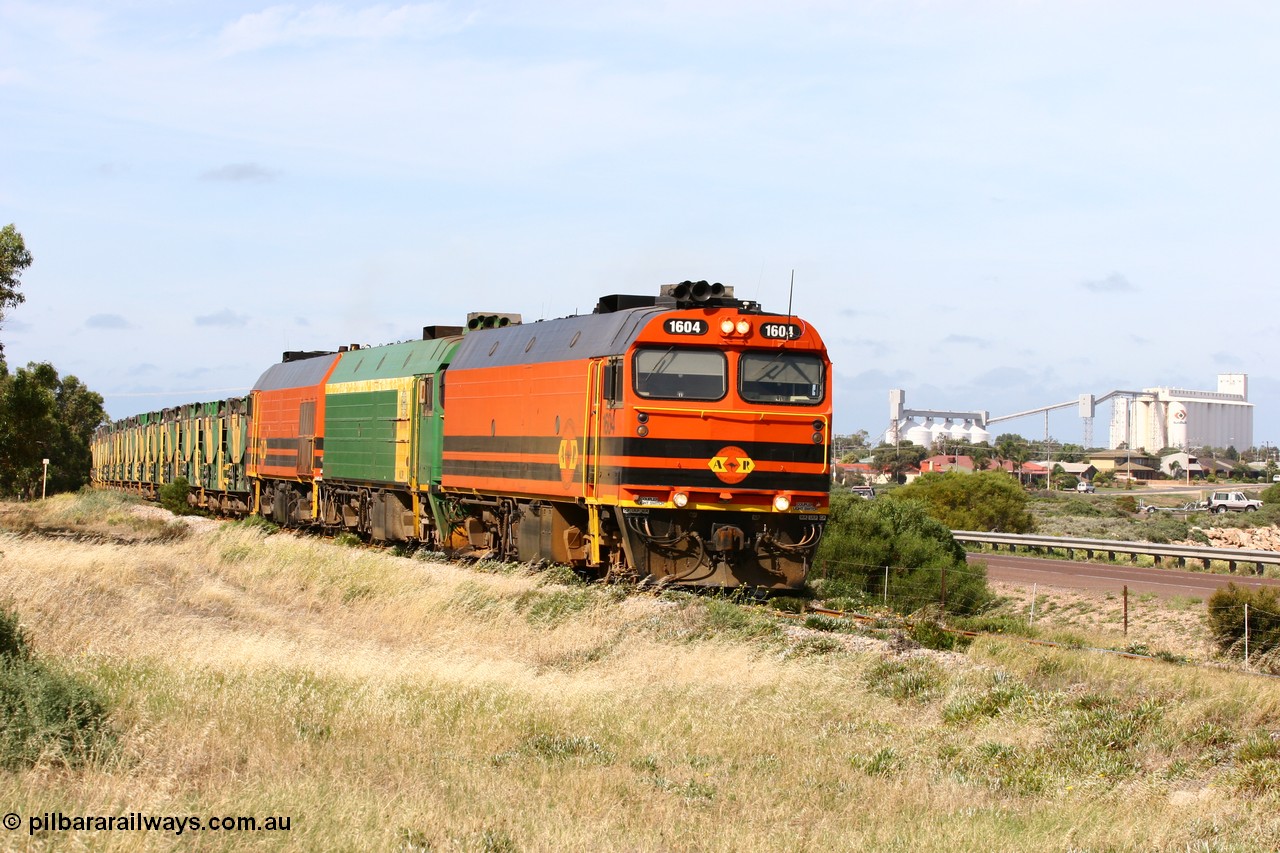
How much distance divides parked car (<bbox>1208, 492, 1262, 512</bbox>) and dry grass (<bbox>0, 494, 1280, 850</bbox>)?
94438 mm

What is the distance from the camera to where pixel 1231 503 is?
106 metres

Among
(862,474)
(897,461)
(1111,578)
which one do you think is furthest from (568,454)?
(897,461)

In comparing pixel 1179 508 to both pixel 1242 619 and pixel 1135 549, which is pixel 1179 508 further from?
pixel 1242 619

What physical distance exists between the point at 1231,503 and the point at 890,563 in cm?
8335

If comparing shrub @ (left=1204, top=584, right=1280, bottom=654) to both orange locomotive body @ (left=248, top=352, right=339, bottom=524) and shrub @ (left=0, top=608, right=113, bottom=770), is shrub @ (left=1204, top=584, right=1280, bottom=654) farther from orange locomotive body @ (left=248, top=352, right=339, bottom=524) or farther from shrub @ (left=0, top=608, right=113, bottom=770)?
shrub @ (left=0, top=608, right=113, bottom=770)

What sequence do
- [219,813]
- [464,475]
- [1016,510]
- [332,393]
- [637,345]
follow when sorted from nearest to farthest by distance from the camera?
[219,813] → [637,345] → [464,475] → [332,393] → [1016,510]

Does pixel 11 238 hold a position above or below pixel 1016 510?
above

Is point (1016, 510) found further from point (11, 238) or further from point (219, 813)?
point (219, 813)

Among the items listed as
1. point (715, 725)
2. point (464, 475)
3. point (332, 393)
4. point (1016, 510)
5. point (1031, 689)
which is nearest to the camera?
point (715, 725)

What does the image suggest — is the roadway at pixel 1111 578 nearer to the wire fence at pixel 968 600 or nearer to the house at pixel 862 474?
the wire fence at pixel 968 600

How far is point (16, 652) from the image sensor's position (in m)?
11.8

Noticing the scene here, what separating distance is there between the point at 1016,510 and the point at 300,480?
146ft

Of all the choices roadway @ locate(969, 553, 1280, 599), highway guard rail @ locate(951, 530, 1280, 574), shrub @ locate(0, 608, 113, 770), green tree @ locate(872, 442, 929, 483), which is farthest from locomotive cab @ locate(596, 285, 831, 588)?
green tree @ locate(872, 442, 929, 483)

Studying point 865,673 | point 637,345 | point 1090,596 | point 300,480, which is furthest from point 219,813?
point 1090,596
